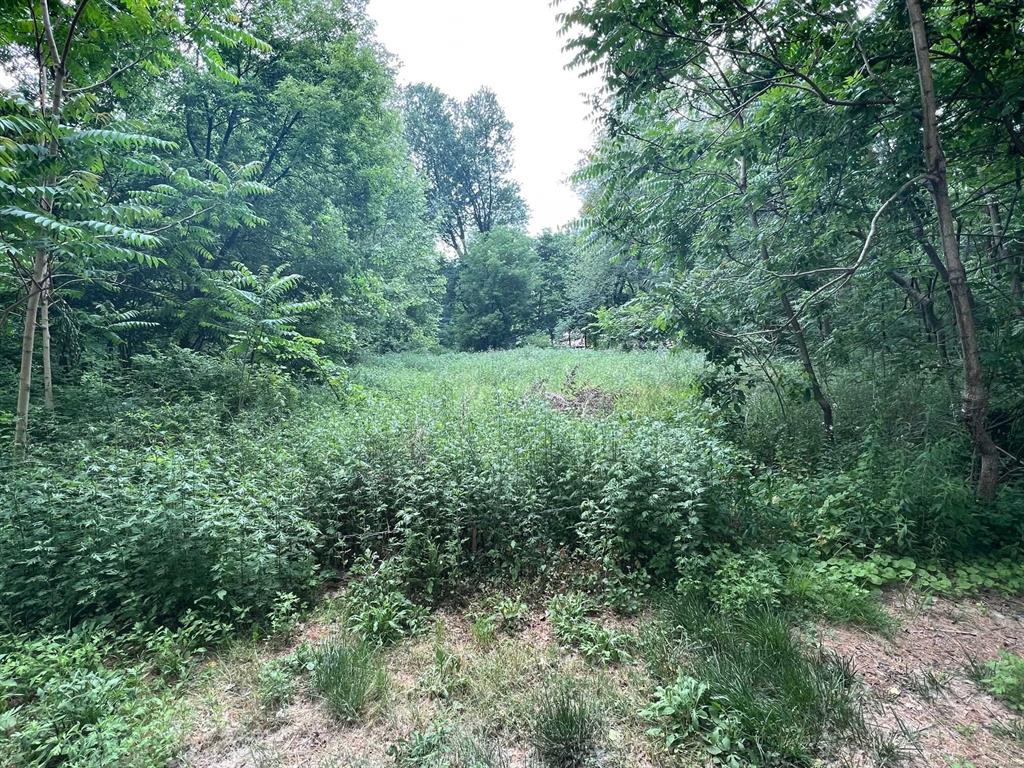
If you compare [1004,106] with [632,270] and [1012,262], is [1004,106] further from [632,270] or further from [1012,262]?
[632,270]

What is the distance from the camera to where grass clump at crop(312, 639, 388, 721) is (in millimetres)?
2463

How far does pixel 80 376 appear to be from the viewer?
268 inches

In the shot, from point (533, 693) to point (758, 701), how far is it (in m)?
1.19

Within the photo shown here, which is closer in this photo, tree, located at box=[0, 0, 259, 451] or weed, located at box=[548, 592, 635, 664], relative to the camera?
weed, located at box=[548, 592, 635, 664]

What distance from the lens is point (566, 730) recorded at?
2193 millimetres

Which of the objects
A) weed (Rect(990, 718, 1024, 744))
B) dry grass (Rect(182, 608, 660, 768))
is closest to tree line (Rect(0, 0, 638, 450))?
dry grass (Rect(182, 608, 660, 768))

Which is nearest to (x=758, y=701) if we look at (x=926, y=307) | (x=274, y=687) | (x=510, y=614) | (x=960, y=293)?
(x=510, y=614)

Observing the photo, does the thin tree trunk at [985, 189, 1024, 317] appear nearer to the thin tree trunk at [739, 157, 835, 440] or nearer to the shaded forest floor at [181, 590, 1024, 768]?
the thin tree trunk at [739, 157, 835, 440]

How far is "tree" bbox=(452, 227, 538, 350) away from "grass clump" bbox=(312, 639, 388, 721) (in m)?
27.5

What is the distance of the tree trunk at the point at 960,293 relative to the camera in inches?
136

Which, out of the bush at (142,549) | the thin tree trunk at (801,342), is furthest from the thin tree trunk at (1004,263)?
the bush at (142,549)

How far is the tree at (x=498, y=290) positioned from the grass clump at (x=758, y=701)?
27704 mm

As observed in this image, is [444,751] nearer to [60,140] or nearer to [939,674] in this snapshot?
[939,674]

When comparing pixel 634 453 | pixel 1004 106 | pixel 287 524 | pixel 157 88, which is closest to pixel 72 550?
pixel 287 524
